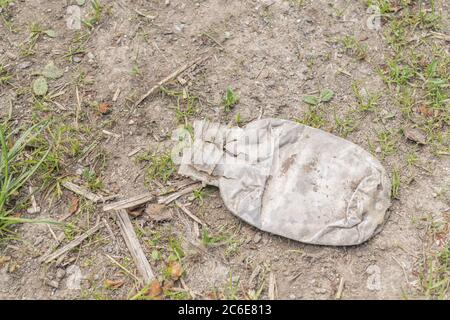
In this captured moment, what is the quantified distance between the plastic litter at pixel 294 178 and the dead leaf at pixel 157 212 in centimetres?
21

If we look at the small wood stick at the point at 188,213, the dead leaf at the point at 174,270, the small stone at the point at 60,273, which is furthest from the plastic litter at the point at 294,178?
the small stone at the point at 60,273

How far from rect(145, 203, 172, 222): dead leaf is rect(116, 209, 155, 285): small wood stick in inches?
4.1

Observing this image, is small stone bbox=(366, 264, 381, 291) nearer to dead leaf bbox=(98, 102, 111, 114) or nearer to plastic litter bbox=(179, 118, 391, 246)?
plastic litter bbox=(179, 118, 391, 246)

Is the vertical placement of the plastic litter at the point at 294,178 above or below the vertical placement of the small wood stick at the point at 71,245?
above

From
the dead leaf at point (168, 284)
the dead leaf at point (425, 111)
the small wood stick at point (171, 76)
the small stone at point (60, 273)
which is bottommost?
the dead leaf at point (168, 284)

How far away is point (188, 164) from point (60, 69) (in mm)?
973

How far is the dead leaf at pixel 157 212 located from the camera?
2.27 m

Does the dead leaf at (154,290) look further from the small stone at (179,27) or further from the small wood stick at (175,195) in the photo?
the small stone at (179,27)

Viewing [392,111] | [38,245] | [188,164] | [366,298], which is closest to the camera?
[366,298]

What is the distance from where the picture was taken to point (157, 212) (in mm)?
2287

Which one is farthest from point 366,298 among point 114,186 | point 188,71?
point 188,71

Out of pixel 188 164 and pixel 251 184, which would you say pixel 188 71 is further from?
pixel 251 184

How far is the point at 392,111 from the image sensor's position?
2.54 metres

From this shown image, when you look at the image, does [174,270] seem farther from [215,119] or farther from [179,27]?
[179,27]
